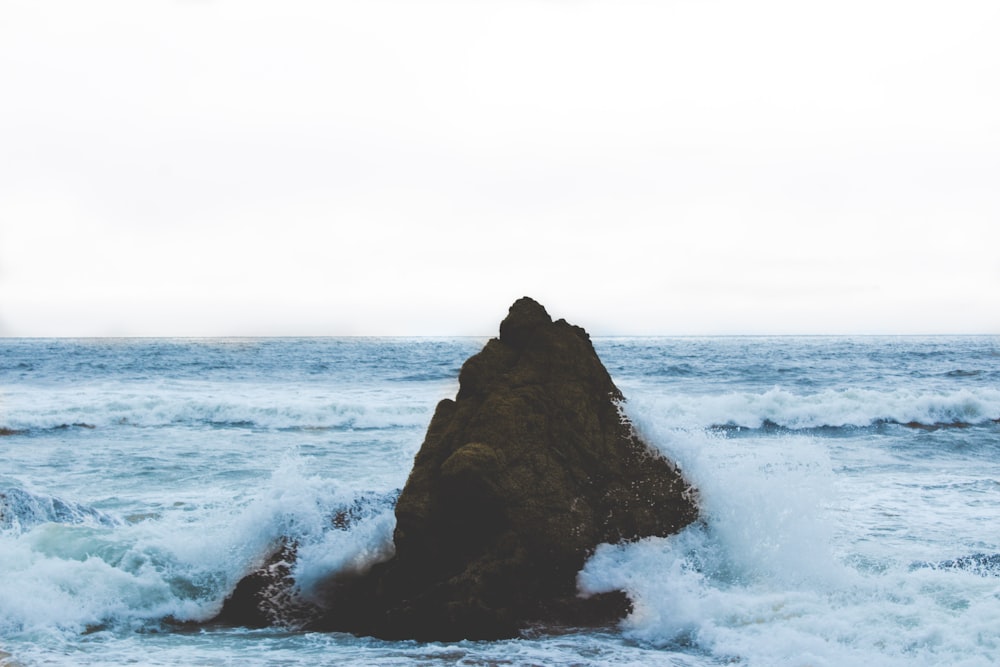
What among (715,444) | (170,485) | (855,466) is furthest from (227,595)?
(855,466)

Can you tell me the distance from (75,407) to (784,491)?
75.4ft

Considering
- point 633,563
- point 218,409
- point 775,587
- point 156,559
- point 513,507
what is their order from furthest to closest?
point 218,409 < point 156,559 < point 775,587 < point 633,563 < point 513,507

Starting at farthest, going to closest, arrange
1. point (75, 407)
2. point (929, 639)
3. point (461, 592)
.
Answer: point (75, 407) < point (461, 592) < point (929, 639)

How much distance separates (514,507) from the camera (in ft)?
22.2

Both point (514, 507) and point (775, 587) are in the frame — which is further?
point (775, 587)

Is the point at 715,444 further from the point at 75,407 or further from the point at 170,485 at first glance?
the point at 75,407

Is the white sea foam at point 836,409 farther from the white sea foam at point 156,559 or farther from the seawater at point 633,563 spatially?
the white sea foam at point 156,559

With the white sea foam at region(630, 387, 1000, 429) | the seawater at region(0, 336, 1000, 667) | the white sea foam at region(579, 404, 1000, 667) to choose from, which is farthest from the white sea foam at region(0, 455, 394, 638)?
the white sea foam at region(630, 387, 1000, 429)

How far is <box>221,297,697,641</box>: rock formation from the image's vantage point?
648cm

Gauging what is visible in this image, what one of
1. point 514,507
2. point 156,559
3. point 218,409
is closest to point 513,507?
point 514,507

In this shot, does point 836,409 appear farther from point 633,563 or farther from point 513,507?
point 513,507

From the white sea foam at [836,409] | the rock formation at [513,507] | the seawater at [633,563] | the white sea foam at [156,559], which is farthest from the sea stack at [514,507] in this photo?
the white sea foam at [836,409]

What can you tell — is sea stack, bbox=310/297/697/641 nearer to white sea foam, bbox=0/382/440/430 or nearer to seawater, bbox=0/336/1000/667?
seawater, bbox=0/336/1000/667

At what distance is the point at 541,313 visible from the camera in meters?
8.32
